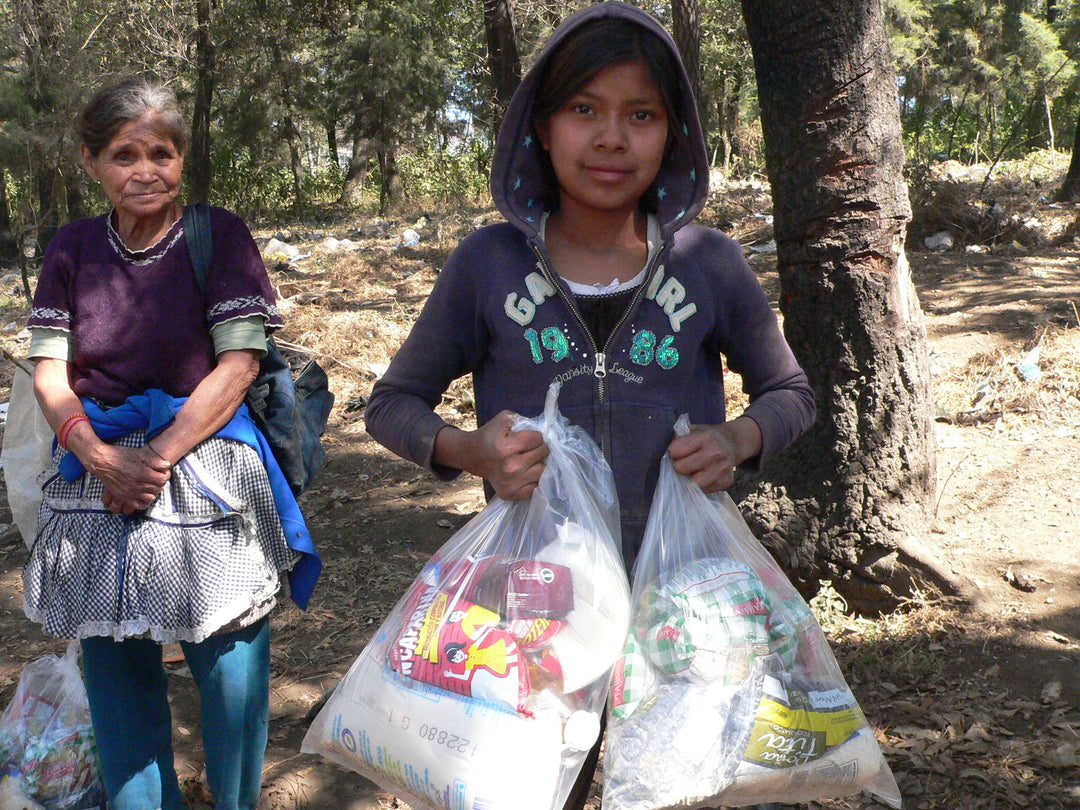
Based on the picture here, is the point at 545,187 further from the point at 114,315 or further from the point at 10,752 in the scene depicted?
the point at 10,752

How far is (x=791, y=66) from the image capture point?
2.83 meters

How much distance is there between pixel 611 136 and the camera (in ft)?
4.70

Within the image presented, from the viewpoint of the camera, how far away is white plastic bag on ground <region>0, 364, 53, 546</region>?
6.93ft

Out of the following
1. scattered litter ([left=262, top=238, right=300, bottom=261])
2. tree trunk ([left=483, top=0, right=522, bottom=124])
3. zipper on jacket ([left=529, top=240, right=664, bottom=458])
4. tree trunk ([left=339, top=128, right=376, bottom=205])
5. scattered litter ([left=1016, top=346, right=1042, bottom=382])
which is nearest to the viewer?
zipper on jacket ([left=529, top=240, right=664, bottom=458])

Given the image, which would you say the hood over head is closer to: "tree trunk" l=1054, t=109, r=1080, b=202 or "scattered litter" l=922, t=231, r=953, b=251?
"scattered litter" l=922, t=231, r=953, b=251

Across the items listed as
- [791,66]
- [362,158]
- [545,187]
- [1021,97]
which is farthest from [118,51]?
[1021,97]

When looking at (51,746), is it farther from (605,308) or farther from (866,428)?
(866,428)

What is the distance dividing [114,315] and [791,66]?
210cm

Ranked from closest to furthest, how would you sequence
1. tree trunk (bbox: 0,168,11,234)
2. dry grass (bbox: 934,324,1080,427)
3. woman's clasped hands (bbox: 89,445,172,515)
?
woman's clasped hands (bbox: 89,445,172,515) → dry grass (bbox: 934,324,1080,427) → tree trunk (bbox: 0,168,11,234)

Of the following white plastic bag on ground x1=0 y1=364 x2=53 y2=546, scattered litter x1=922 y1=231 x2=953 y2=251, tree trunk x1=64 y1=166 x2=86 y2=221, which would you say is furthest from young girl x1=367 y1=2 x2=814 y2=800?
tree trunk x1=64 y1=166 x2=86 y2=221

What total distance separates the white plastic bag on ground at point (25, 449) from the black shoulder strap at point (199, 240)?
0.55m

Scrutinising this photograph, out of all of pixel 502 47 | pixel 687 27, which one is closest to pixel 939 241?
pixel 687 27

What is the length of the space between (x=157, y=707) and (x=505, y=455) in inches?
48.9

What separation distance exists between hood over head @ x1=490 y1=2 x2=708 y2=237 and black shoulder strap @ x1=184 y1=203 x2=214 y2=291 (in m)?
0.71
